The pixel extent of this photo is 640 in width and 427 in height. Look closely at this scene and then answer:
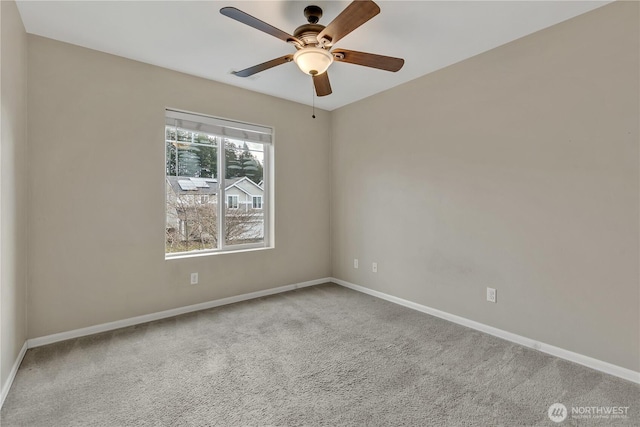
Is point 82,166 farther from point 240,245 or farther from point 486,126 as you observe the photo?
point 486,126

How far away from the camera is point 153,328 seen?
9.18ft

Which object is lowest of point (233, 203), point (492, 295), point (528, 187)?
point (492, 295)

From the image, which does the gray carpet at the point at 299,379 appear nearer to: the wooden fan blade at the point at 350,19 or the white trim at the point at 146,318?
the white trim at the point at 146,318

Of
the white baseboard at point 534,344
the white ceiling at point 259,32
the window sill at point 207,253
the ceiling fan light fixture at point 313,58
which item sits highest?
the white ceiling at point 259,32

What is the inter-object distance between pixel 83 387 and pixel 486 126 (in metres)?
3.60

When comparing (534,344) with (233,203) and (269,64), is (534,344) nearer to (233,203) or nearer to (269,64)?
(269,64)

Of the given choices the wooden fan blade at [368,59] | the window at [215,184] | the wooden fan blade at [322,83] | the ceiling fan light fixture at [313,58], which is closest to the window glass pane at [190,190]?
the window at [215,184]

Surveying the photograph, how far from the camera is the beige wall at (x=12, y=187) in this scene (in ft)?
6.02

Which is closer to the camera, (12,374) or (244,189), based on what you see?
(12,374)

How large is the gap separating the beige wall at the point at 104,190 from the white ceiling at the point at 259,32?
0.26 m

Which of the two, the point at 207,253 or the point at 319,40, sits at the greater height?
the point at 319,40

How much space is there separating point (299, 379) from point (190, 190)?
229cm

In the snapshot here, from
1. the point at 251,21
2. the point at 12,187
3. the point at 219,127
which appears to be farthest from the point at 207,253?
the point at 251,21

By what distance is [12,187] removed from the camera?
2047 mm
